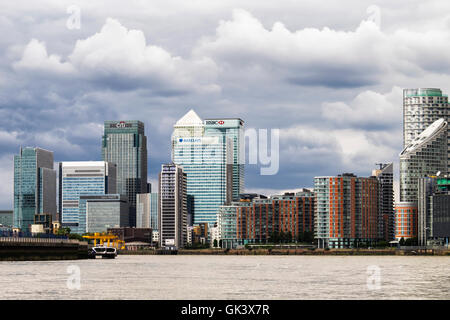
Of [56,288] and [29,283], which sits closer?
[56,288]

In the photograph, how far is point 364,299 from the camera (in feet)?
261
